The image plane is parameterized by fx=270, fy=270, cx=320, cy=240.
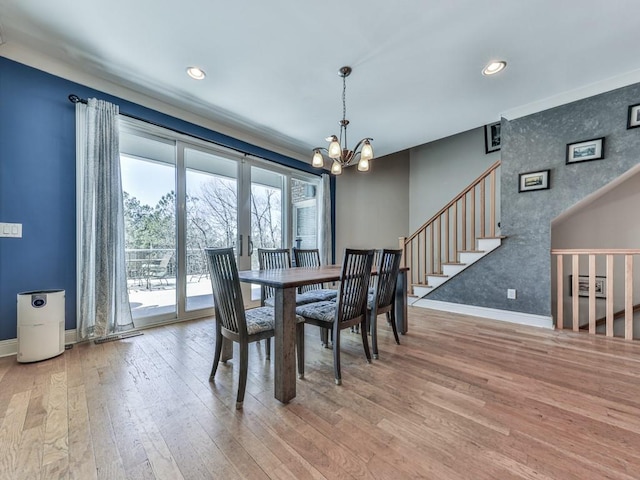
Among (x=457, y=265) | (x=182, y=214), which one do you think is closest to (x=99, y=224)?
(x=182, y=214)

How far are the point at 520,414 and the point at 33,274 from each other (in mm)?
3855

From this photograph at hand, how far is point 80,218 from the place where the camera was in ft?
8.46

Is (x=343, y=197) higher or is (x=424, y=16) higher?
(x=424, y=16)

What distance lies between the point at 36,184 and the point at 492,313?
16.9 ft

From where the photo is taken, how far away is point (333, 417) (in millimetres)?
1483

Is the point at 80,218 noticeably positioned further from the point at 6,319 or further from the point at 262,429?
the point at 262,429

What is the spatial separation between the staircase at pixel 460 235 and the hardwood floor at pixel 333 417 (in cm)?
155

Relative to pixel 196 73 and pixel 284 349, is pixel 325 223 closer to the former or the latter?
pixel 196 73

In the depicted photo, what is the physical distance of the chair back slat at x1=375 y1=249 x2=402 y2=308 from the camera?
2.29 m

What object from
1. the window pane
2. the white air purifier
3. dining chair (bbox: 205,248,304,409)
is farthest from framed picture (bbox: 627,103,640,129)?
the white air purifier

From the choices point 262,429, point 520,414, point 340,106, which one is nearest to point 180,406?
point 262,429

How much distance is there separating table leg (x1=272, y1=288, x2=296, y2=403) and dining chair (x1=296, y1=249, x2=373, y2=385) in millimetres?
355

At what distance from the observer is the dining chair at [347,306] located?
189cm

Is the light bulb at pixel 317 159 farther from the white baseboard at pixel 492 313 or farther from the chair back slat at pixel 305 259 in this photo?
the white baseboard at pixel 492 313
